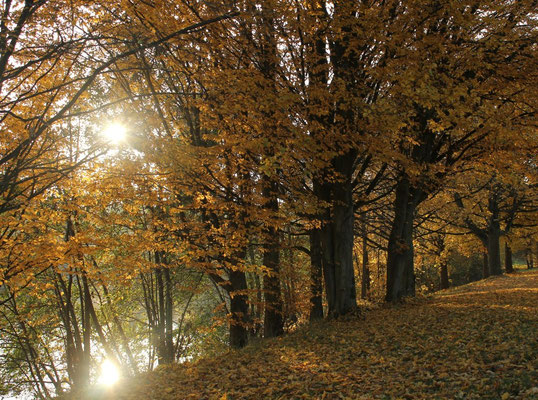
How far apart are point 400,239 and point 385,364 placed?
6.32 meters

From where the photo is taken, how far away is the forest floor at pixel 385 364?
445 cm

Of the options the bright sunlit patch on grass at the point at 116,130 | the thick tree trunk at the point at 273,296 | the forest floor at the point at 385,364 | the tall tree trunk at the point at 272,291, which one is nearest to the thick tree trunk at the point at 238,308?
the tall tree trunk at the point at 272,291

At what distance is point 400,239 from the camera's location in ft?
37.8

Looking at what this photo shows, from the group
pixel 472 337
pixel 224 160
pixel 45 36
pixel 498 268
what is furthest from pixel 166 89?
pixel 498 268

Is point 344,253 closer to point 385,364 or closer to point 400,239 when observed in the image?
point 400,239

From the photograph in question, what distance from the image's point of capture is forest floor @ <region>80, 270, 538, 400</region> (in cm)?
445

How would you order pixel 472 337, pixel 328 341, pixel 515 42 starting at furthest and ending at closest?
1. pixel 515 42
2. pixel 328 341
3. pixel 472 337

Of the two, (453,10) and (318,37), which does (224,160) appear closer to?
(318,37)

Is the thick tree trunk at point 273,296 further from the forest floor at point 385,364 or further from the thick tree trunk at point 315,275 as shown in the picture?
the forest floor at point 385,364

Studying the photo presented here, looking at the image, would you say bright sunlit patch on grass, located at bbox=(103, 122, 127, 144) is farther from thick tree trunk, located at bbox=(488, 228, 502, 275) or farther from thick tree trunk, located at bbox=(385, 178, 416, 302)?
thick tree trunk, located at bbox=(488, 228, 502, 275)

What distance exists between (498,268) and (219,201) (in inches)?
811

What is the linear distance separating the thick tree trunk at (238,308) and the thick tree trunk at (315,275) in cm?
238

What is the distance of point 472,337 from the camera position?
250 inches

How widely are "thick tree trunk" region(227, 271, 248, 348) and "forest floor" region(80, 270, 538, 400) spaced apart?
1135 millimetres
